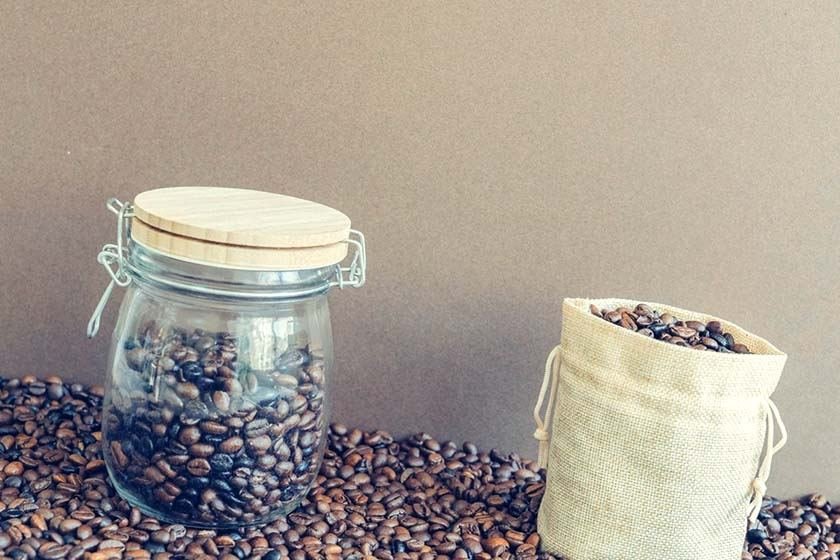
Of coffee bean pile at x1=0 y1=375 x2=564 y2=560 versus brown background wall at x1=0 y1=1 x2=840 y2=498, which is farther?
brown background wall at x1=0 y1=1 x2=840 y2=498

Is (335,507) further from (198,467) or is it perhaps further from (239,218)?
(239,218)

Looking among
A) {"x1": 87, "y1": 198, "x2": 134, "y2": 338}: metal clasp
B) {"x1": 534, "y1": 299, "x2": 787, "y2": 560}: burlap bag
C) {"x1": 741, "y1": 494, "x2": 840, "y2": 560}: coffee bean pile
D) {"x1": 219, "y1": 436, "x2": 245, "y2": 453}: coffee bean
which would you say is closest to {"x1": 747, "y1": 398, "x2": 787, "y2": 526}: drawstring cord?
{"x1": 534, "y1": 299, "x2": 787, "y2": 560}: burlap bag

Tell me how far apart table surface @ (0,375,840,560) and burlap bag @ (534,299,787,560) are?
0.06m

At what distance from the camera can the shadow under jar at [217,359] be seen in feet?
4.25

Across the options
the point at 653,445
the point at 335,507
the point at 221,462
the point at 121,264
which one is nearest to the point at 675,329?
the point at 653,445

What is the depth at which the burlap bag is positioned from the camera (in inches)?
53.2

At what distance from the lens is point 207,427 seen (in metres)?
1.32

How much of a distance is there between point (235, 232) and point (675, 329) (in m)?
0.68

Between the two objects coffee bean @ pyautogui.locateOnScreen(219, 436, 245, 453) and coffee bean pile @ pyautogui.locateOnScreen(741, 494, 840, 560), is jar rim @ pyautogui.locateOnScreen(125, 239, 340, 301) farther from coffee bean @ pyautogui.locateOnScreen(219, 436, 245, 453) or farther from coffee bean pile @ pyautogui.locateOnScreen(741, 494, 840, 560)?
coffee bean pile @ pyautogui.locateOnScreen(741, 494, 840, 560)

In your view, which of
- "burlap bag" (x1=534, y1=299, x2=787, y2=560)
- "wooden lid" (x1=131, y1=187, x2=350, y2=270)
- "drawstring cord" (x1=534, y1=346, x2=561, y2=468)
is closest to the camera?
"wooden lid" (x1=131, y1=187, x2=350, y2=270)

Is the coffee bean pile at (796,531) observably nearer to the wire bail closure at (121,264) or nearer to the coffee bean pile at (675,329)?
the coffee bean pile at (675,329)

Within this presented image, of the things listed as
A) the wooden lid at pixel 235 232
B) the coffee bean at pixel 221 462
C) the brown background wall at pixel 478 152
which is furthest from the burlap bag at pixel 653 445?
the coffee bean at pixel 221 462

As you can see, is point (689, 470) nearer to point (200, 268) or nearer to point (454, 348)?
point (454, 348)

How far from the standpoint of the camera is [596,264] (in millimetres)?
1669
